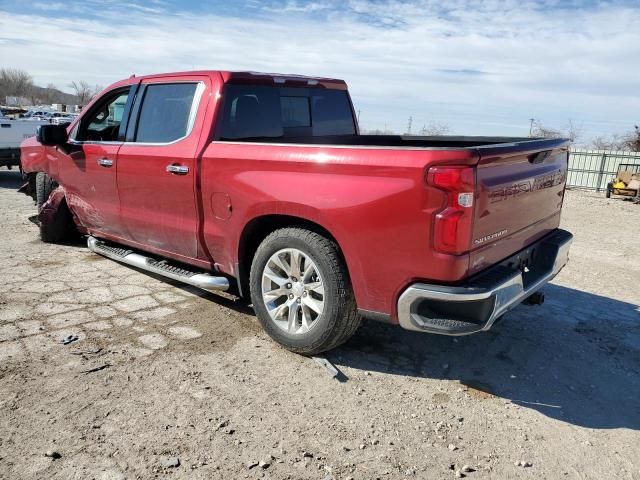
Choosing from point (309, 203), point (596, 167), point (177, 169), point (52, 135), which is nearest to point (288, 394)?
point (309, 203)

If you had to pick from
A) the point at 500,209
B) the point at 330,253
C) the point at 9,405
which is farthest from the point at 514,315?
the point at 9,405

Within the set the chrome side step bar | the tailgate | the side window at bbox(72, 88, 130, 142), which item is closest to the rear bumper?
the tailgate

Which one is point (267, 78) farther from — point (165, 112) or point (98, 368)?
point (98, 368)

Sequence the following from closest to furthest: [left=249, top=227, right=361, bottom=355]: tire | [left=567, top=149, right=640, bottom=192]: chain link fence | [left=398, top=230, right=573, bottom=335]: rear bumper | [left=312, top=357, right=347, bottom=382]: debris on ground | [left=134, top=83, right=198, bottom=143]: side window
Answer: [left=398, top=230, right=573, bottom=335]: rear bumper
[left=249, top=227, right=361, bottom=355]: tire
[left=312, top=357, right=347, bottom=382]: debris on ground
[left=134, top=83, right=198, bottom=143]: side window
[left=567, top=149, right=640, bottom=192]: chain link fence

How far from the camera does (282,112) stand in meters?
4.52

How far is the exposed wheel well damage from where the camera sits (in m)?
3.48

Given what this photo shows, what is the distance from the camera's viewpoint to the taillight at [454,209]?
108 inches

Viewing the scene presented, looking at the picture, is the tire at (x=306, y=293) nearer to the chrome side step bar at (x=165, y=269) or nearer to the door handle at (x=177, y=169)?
the chrome side step bar at (x=165, y=269)

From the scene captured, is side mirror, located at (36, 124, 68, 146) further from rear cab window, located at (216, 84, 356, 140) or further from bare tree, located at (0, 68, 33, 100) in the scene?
bare tree, located at (0, 68, 33, 100)

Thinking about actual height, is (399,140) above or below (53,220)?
above

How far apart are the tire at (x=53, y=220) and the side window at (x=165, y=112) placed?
217cm

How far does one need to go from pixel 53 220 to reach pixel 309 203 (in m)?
4.22

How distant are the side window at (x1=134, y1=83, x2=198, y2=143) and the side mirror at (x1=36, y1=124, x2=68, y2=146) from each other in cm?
118

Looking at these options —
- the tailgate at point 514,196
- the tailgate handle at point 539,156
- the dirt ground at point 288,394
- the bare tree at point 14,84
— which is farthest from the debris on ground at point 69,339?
the bare tree at point 14,84
